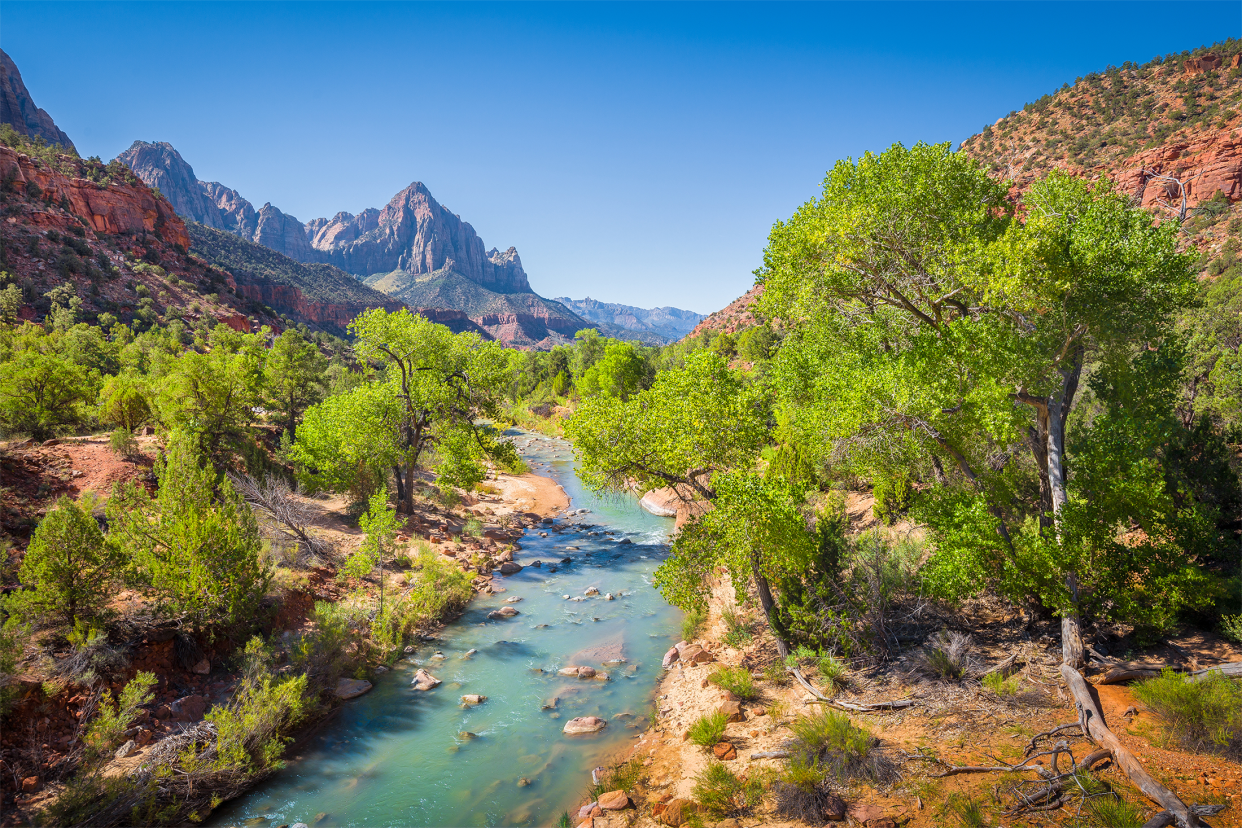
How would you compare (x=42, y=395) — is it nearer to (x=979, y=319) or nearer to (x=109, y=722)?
(x=109, y=722)

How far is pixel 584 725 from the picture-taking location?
1067cm

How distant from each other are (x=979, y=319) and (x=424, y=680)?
1398 centimetres

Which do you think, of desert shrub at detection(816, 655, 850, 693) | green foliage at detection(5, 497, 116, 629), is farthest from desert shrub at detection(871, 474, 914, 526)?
green foliage at detection(5, 497, 116, 629)

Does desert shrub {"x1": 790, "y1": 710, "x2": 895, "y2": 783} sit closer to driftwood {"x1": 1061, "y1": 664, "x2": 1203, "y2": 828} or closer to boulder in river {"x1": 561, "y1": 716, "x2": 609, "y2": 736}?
driftwood {"x1": 1061, "y1": 664, "x2": 1203, "y2": 828}

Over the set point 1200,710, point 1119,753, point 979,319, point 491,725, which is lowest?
point 491,725

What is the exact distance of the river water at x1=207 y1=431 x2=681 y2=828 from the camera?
8.50m

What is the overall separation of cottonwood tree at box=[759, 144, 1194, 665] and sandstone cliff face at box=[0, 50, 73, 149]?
570 ft

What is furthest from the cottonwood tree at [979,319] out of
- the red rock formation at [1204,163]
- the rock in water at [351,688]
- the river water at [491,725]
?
the red rock formation at [1204,163]

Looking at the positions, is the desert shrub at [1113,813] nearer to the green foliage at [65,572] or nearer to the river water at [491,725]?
the river water at [491,725]

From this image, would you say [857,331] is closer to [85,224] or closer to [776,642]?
[776,642]

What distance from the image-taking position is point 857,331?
12.7 m

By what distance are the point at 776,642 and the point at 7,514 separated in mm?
17383

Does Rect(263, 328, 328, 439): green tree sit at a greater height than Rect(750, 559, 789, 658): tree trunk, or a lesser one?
greater

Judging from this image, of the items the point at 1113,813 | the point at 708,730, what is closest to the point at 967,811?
the point at 1113,813
